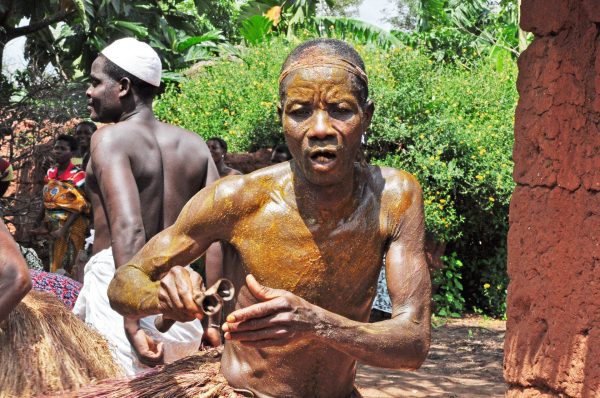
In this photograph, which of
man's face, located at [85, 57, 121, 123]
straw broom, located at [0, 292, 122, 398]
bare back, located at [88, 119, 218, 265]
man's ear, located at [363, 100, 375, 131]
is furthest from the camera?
man's face, located at [85, 57, 121, 123]

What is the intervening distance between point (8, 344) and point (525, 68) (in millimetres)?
2715

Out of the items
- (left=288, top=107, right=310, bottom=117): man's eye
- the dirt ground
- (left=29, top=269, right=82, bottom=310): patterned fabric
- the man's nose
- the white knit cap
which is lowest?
the dirt ground

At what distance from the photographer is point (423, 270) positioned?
2584 mm

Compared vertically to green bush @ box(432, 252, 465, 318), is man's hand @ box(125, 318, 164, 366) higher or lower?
higher

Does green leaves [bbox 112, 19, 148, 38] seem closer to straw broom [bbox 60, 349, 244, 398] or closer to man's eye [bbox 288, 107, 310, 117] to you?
straw broom [bbox 60, 349, 244, 398]

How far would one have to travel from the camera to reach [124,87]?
4.35 metres

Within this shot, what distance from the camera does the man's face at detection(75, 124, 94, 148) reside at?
9.73 meters

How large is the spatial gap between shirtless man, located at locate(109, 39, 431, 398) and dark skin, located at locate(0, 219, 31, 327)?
0.42 meters

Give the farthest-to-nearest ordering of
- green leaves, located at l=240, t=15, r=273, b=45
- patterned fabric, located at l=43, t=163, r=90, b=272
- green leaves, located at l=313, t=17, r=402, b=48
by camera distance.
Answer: green leaves, located at l=313, t=17, r=402, b=48 → green leaves, located at l=240, t=15, r=273, b=45 → patterned fabric, located at l=43, t=163, r=90, b=272

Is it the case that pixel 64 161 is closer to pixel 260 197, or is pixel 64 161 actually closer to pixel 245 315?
pixel 260 197

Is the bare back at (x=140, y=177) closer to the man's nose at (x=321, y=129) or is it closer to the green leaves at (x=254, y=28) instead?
the man's nose at (x=321, y=129)

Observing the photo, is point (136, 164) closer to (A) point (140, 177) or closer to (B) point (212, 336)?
(A) point (140, 177)

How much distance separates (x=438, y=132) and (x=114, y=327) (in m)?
7.55

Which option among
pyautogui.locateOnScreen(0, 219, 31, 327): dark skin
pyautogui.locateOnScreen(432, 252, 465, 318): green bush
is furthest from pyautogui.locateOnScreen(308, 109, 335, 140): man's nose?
pyautogui.locateOnScreen(432, 252, 465, 318): green bush
